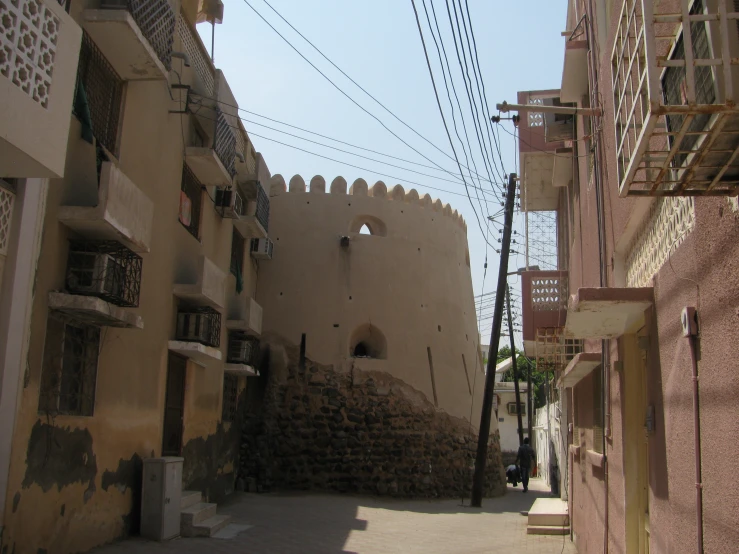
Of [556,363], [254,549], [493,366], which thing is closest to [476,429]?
[493,366]

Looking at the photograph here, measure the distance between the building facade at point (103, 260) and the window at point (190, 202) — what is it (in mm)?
37

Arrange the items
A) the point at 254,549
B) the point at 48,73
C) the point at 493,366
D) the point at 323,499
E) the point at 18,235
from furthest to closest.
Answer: the point at 493,366
the point at 323,499
the point at 254,549
the point at 18,235
the point at 48,73

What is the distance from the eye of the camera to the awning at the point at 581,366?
7784mm

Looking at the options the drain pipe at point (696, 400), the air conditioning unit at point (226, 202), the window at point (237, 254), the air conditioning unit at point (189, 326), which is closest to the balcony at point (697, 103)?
the drain pipe at point (696, 400)

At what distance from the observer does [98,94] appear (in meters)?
7.83

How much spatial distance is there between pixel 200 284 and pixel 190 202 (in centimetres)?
153

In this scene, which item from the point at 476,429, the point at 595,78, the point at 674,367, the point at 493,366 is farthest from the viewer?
the point at 476,429

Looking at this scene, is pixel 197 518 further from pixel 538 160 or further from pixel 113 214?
pixel 538 160

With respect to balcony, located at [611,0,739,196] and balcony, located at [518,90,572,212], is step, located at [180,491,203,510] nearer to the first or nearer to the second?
balcony, located at [518,90,572,212]

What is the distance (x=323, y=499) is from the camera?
1442 centimetres

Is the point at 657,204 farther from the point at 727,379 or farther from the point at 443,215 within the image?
the point at 443,215

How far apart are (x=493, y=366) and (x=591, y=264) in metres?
7.88

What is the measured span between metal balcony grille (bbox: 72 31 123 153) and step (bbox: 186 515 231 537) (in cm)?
500

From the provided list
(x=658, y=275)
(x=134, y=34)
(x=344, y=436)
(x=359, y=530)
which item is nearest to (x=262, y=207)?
(x=344, y=436)
